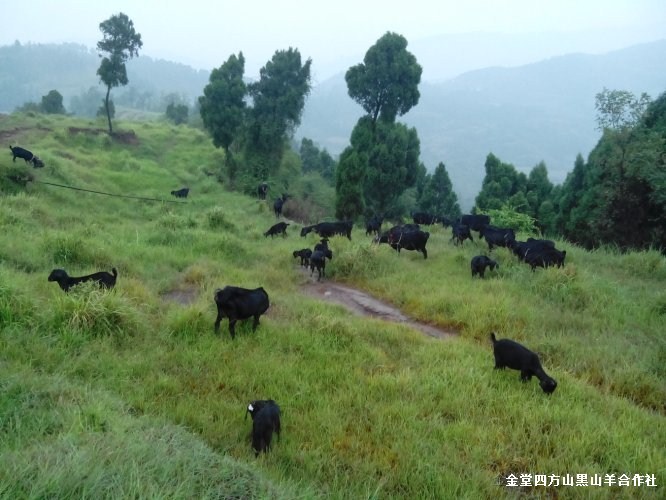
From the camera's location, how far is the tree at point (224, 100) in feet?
96.2

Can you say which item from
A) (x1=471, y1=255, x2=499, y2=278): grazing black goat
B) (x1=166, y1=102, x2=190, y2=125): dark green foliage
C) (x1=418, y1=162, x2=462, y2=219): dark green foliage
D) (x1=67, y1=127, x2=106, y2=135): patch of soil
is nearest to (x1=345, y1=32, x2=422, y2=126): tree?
(x1=418, y1=162, x2=462, y2=219): dark green foliage

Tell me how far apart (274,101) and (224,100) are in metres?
3.72

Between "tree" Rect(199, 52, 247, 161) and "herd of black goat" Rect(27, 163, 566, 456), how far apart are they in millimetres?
6952

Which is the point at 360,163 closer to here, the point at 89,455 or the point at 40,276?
the point at 40,276

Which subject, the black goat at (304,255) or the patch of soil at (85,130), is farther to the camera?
the patch of soil at (85,130)

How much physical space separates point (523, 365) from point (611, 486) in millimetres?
2031

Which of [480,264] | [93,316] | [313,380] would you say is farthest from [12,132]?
[313,380]

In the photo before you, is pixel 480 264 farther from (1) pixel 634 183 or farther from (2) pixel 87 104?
(2) pixel 87 104

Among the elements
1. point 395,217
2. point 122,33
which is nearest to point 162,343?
point 395,217

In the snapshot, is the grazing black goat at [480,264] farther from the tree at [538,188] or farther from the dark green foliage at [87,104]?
the dark green foliage at [87,104]

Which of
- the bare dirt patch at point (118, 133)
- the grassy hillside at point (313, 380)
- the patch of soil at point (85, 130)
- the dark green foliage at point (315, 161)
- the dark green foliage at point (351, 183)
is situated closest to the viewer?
the grassy hillside at point (313, 380)

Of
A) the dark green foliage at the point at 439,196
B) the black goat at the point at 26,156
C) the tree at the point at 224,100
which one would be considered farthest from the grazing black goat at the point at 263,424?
the dark green foliage at the point at 439,196

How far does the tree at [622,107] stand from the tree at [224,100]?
65.2 feet

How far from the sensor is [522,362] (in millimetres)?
6695
